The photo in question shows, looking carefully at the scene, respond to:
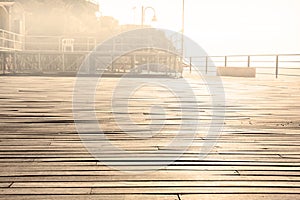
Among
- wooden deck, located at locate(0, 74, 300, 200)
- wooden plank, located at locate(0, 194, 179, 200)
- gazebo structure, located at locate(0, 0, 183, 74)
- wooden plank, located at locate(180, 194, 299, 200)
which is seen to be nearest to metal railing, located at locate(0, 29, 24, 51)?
gazebo structure, located at locate(0, 0, 183, 74)

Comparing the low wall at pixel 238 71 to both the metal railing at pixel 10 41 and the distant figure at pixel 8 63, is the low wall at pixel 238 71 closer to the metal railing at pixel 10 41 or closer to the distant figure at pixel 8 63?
the metal railing at pixel 10 41

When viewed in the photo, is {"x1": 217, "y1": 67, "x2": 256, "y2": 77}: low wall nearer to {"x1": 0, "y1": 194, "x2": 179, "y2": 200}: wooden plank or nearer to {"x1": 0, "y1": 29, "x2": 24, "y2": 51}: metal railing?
{"x1": 0, "y1": 29, "x2": 24, "y2": 51}: metal railing

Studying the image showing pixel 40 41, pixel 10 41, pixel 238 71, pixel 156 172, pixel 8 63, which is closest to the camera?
pixel 156 172

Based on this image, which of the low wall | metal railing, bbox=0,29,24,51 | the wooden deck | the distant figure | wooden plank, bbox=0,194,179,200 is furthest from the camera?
the low wall

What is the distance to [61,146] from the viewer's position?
3.67m

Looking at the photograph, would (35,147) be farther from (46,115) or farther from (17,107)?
(17,107)

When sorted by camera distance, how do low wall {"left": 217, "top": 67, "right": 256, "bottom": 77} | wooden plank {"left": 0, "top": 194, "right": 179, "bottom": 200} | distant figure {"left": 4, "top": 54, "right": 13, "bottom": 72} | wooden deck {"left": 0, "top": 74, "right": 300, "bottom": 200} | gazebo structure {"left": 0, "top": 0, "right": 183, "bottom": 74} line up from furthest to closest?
low wall {"left": 217, "top": 67, "right": 256, "bottom": 77} < distant figure {"left": 4, "top": 54, "right": 13, "bottom": 72} < gazebo structure {"left": 0, "top": 0, "right": 183, "bottom": 74} < wooden deck {"left": 0, "top": 74, "right": 300, "bottom": 200} < wooden plank {"left": 0, "top": 194, "right": 179, "bottom": 200}

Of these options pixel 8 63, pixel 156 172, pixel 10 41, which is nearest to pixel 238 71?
pixel 10 41

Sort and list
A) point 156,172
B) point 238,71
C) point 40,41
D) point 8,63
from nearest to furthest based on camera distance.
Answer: point 156,172 < point 8,63 < point 238,71 < point 40,41

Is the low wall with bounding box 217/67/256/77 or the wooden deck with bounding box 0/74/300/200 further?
the low wall with bounding box 217/67/256/77

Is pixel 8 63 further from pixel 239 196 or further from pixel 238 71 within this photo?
pixel 239 196

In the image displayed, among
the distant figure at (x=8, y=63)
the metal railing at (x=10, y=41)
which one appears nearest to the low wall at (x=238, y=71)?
the metal railing at (x=10, y=41)

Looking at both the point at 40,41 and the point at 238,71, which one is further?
the point at 40,41

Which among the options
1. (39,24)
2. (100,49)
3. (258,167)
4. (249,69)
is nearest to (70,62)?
(100,49)
